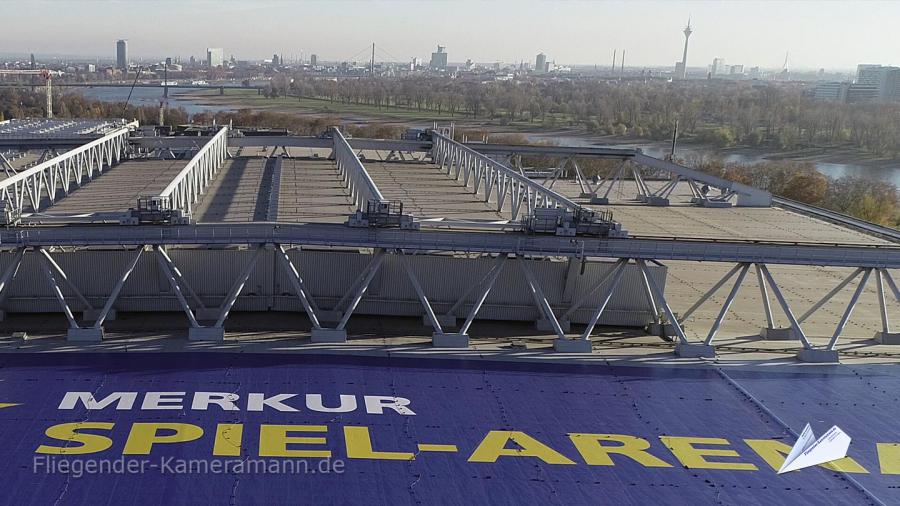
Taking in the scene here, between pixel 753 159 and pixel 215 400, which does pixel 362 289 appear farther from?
pixel 753 159

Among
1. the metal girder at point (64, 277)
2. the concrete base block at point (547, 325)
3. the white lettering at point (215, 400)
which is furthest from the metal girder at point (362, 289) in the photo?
the metal girder at point (64, 277)

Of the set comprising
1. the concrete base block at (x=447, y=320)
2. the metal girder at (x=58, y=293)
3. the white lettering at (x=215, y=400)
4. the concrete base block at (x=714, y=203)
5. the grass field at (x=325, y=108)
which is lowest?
the white lettering at (x=215, y=400)

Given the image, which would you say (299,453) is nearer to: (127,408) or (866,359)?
(127,408)

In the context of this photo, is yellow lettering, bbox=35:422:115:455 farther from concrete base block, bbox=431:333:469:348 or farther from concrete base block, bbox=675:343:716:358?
concrete base block, bbox=675:343:716:358

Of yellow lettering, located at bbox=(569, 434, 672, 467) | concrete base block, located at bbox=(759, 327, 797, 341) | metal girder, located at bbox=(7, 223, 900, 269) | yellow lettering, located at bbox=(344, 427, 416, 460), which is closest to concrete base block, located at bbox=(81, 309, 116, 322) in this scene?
metal girder, located at bbox=(7, 223, 900, 269)

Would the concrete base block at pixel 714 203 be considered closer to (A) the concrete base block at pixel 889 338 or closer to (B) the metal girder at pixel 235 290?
(A) the concrete base block at pixel 889 338
